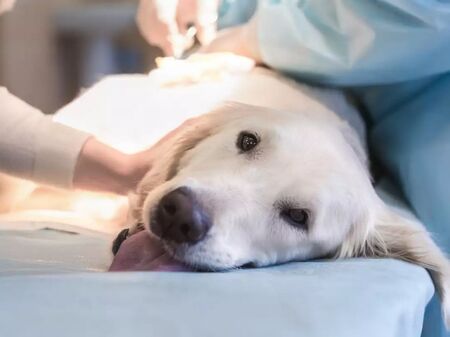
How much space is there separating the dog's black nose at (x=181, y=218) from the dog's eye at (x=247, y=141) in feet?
0.58

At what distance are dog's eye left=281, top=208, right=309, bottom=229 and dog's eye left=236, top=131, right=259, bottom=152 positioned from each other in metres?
0.11

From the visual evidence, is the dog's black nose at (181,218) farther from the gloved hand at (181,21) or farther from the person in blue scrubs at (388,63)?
the gloved hand at (181,21)

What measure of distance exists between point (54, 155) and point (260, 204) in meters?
0.40

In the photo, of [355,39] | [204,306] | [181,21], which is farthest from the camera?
[181,21]

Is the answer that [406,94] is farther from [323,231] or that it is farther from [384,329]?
[384,329]

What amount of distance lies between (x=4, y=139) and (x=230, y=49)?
55 centimetres

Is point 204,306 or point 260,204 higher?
point 204,306

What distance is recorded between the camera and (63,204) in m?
1.46

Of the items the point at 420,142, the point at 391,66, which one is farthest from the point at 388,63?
the point at 420,142

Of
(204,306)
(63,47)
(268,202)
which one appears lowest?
(63,47)

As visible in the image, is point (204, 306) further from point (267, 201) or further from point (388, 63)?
point (388, 63)

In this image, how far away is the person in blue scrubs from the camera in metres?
1.30

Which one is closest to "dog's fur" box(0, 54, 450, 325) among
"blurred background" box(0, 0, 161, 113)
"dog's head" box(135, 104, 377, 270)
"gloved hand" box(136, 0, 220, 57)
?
"dog's head" box(135, 104, 377, 270)

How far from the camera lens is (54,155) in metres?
1.30
